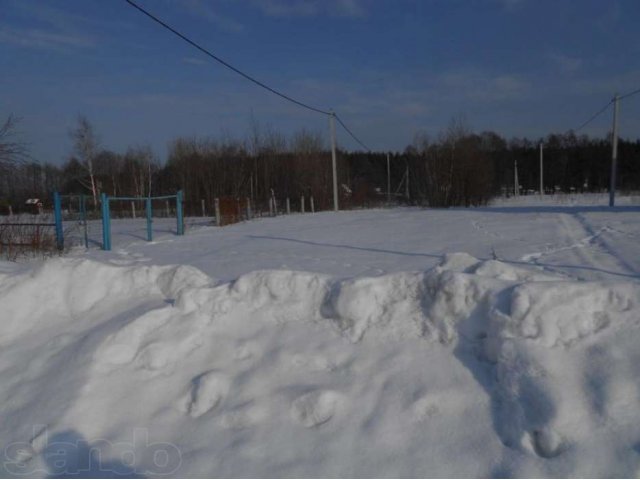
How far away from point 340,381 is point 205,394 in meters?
0.98

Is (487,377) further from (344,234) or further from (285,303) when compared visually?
(344,234)

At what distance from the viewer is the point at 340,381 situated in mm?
3406

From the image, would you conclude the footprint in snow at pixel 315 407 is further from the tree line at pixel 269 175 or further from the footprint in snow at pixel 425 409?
the tree line at pixel 269 175

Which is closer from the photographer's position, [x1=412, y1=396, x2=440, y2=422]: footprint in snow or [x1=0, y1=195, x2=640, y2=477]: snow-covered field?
[x1=0, y1=195, x2=640, y2=477]: snow-covered field

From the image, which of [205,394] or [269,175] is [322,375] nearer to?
[205,394]

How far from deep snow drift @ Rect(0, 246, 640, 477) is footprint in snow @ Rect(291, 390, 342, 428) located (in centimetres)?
1

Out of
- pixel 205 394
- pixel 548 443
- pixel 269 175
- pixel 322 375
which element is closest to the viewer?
pixel 548 443

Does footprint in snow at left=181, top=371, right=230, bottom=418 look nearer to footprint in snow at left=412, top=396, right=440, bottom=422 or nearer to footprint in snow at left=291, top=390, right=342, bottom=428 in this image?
footprint in snow at left=291, top=390, right=342, bottom=428

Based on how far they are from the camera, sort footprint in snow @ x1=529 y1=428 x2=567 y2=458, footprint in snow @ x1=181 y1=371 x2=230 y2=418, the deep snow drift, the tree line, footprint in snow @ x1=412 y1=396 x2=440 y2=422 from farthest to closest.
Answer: the tree line
footprint in snow @ x1=181 y1=371 x2=230 y2=418
footprint in snow @ x1=412 y1=396 x2=440 y2=422
the deep snow drift
footprint in snow @ x1=529 y1=428 x2=567 y2=458

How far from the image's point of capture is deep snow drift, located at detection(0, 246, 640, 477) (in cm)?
279

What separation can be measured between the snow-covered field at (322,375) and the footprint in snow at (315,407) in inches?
0.4

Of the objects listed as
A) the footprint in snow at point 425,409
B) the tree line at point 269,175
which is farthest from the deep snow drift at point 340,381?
the tree line at point 269,175

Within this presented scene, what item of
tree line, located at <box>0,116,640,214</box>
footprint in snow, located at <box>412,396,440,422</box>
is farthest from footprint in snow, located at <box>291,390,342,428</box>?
tree line, located at <box>0,116,640,214</box>

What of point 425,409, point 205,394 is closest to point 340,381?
point 425,409
